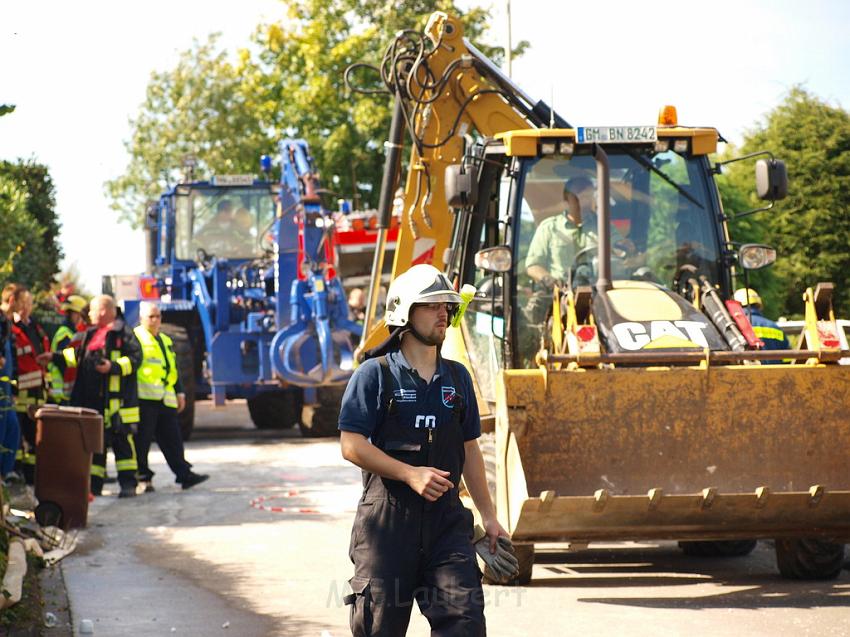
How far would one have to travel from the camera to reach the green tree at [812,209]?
85.7 feet

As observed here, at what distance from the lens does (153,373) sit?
1462cm

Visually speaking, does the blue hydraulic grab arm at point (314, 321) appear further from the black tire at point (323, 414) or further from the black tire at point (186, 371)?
the black tire at point (186, 371)

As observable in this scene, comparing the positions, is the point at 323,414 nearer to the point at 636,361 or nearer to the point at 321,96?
the point at 636,361

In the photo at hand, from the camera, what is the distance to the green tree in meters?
26.1

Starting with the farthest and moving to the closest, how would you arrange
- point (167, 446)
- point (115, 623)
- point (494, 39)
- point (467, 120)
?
1. point (494, 39)
2. point (167, 446)
3. point (467, 120)
4. point (115, 623)

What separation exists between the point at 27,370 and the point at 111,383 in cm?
85

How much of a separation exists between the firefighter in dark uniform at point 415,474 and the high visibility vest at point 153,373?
8981mm

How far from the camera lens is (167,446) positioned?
48.0 ft

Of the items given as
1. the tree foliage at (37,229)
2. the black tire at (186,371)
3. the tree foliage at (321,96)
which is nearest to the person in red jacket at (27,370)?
the black tire at (186,371)

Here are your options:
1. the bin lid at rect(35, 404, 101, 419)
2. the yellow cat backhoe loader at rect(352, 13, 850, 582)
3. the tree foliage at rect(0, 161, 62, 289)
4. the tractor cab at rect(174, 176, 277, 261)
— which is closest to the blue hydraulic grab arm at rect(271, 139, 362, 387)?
the tractor cab at rect(174, 176, 277, 261)

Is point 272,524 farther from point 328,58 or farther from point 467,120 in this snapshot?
point 328,58

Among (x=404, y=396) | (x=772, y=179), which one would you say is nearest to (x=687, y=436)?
(x=772, y=179)

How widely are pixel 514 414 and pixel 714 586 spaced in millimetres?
1640

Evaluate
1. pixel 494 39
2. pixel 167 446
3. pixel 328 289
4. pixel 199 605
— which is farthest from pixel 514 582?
pixel 494 39
